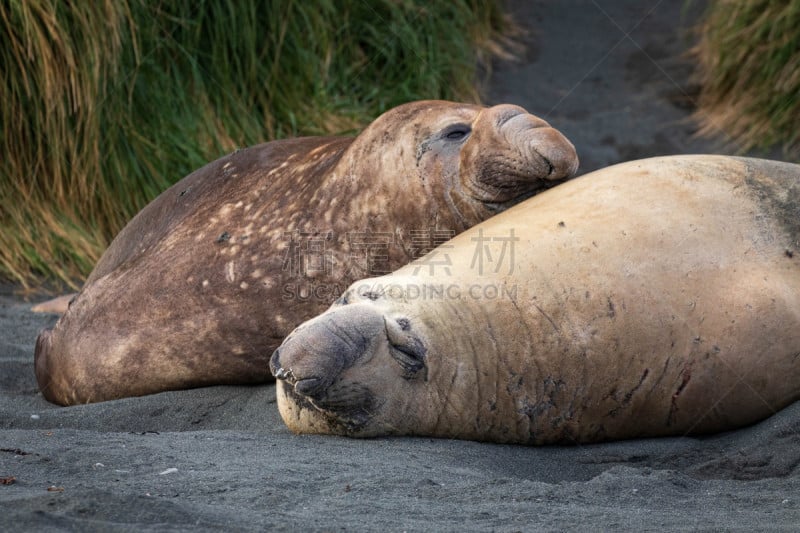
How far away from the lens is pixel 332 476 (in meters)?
2.59

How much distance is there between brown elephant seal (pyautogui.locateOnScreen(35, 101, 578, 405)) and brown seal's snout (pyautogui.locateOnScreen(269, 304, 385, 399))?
694 mm

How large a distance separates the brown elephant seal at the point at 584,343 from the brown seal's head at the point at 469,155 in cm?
46

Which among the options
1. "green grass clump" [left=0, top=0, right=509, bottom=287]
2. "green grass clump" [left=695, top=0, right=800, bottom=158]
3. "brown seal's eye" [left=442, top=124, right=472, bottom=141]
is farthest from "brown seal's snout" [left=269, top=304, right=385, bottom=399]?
"green grass clump" [left=695, top=0, right=800, bottom=158]

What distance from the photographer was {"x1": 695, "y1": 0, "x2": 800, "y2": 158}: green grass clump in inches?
283

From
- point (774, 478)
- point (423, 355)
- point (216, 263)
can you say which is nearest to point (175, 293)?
point (216, 263)

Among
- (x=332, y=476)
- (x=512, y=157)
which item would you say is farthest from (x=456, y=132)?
(x=332, y=476)

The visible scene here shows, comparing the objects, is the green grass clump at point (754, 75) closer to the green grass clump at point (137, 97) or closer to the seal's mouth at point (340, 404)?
the green grass clump at point (137, 97)

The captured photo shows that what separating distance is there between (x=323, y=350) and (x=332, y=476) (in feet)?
1.31

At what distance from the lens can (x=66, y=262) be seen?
20.3 feet

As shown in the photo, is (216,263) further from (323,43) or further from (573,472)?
(323,43)

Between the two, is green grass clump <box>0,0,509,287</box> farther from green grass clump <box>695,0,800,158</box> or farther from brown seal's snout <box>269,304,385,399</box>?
brown seal's snout <box>269,304,385,399</box>

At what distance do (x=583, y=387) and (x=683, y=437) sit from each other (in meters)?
0.34

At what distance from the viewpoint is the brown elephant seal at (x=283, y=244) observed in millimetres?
3658

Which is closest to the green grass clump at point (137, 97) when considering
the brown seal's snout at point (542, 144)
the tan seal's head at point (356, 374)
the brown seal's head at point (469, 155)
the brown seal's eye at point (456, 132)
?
the brown seal's head at point (469, 155)
